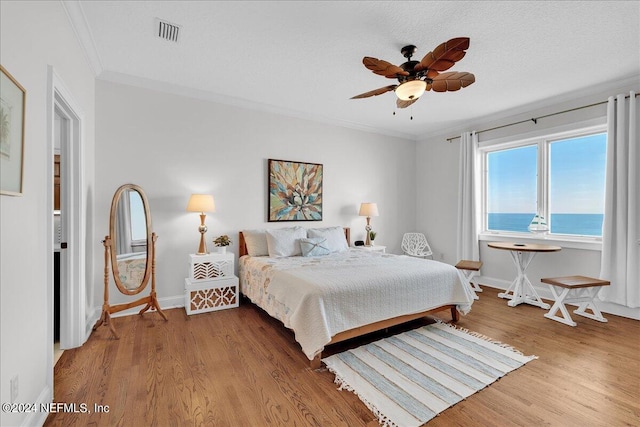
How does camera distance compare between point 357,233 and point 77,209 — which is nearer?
point 77,209

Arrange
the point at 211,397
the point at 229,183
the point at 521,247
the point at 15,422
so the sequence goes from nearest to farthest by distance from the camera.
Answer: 1. the point at 15,422
2. the point at 211,397
3. the point at 521,247
4. the point at 229,183

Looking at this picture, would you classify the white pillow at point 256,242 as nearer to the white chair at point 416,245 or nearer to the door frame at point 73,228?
the door frame at point 73,228

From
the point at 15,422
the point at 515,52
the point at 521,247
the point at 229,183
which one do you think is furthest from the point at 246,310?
the point at 515,52

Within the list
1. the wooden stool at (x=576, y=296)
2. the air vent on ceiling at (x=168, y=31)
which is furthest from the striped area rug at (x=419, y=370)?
the air vent on ceiling at (x=168, y=31)

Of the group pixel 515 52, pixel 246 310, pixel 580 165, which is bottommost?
pixel 246 310

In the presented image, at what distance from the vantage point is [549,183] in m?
4.19

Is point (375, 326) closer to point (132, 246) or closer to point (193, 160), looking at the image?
point (132, 246)

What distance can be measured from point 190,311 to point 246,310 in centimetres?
63

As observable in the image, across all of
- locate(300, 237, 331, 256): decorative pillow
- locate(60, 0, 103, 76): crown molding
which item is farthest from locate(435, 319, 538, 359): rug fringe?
locate(60, 0, 103, 76): crown molding

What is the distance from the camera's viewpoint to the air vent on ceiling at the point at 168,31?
2434mm

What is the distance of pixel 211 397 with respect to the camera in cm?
192

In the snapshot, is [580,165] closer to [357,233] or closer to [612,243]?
[612,243]

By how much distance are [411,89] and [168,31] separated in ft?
6.99

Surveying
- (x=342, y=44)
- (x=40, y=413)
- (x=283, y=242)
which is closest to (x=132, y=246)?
(x=283, y=242)
